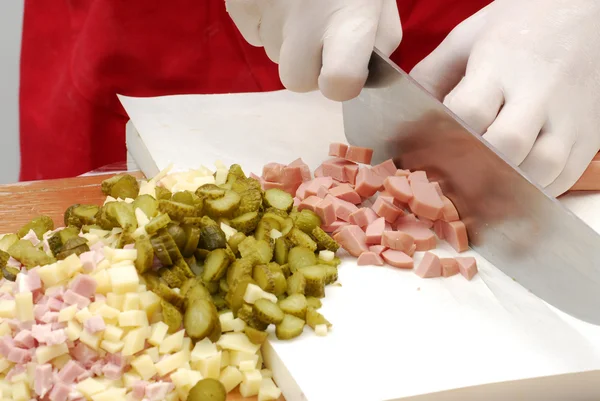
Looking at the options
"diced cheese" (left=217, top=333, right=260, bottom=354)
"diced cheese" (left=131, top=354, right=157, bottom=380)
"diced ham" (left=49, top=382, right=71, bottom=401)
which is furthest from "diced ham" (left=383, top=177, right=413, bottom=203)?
"diced ham" (left=49, top=382, right=71, bottom=401)

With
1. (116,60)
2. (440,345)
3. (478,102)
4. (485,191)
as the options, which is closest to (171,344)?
(440,345)

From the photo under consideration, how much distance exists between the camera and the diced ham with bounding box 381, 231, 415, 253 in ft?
4.29

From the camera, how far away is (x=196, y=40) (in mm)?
2068

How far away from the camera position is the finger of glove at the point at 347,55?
4.73 feet

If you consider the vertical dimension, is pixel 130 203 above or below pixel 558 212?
below

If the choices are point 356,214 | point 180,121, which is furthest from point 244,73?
point 356,214

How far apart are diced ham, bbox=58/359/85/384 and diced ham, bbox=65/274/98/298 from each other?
0.34 feet

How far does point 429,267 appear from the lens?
126 cm

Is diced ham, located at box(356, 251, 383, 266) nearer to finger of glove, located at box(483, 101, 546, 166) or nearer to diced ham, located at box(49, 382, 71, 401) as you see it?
finger of glove, located at box(483, 101, 546, 166)

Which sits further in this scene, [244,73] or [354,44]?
[244,73]

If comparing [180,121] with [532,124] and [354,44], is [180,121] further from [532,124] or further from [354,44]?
[532,124]

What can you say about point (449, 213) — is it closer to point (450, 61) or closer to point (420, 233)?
point (420, 233)

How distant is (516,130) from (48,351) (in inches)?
33.7

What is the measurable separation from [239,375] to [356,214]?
43cm
